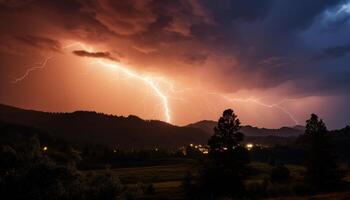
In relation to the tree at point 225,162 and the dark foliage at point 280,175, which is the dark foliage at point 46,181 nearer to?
the tree at point 225,162

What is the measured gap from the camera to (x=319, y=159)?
180ft

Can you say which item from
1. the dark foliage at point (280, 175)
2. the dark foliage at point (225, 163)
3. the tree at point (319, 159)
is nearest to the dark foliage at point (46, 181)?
the dark foliage at point (225, 163)

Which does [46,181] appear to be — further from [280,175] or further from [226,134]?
[280,175]

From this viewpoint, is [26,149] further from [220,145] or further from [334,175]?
[334,175]

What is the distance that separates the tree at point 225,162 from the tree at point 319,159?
1095cm

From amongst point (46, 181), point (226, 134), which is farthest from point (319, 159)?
point (46, 181)

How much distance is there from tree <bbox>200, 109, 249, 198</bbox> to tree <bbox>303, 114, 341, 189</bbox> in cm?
1095

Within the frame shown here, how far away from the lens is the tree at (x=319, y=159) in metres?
54.2

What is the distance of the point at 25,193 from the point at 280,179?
58.2 metres

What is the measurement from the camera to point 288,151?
16088 cm

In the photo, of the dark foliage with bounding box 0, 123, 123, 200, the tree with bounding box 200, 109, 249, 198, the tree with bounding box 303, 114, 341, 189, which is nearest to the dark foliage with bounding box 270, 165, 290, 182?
the tree with bounding box 303, 114, 341, 189

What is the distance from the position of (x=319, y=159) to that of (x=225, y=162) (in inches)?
565

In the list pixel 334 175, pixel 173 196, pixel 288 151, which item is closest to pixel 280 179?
pixel 334 175

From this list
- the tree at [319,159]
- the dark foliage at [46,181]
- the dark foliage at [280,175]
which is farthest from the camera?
the dark foliage at [280,175]
